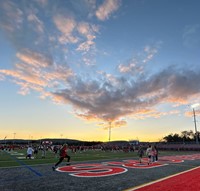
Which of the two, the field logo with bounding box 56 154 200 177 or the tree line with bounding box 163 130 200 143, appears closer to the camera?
the field logo with bounding box 56 154 200 177

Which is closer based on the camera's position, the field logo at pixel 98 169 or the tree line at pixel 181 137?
the field logo at pixel 98 169

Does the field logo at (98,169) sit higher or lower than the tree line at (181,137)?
lower

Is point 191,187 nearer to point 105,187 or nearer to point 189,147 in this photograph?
point 105,187

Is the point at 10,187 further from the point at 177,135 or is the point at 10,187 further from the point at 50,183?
the point at 177,135

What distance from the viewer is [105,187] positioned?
10.1 m

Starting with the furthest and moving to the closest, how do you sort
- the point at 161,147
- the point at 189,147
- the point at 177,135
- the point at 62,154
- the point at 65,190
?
the point at 177,135 < the point at 161,147 < the point at 189,147 < the point at 62,154 < the point at 65,190

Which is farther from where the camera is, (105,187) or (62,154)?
(62,154)

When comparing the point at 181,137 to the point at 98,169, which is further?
the point at 181,137

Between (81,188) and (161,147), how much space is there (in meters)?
82.9

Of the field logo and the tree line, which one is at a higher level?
the tree line

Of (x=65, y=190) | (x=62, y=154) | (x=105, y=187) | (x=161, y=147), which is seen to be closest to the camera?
(x=65, y=190)

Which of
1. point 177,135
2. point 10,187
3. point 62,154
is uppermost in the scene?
point 177,135

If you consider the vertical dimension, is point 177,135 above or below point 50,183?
above

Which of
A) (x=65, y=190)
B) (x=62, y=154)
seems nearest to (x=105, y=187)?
(x=65, y=190)
